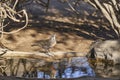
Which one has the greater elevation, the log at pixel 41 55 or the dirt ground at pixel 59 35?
the dirt ground at pixel 59 35

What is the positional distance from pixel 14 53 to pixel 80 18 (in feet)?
16.7

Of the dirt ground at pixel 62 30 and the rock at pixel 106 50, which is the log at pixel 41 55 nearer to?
the rock at pixel 106 50

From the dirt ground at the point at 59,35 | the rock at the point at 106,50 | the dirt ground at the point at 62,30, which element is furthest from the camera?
the dirt ground at the point at 62,30

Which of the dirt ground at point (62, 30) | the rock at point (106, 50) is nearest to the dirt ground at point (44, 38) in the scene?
the dirt ground at point (62, 30)

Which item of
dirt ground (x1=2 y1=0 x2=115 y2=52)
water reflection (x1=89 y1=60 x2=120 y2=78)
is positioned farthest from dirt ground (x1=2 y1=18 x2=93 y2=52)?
water reflection (x1=89 y1=60 x2=120 y2=78)

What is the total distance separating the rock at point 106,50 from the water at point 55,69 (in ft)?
0.81

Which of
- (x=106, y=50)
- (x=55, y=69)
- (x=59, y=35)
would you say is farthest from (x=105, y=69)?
(x=59, y=35)

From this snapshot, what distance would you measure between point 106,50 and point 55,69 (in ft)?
4.60

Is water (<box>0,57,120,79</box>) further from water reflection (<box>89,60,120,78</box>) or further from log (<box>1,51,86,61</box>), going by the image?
log (<box>1,51,86,61</box>)

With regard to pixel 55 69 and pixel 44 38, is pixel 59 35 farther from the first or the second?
pixel 55 69

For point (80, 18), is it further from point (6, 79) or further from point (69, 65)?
point (6, 79)

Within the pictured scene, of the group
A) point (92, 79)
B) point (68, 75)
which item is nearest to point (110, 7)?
point (68, 75)

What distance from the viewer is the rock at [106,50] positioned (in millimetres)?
7781

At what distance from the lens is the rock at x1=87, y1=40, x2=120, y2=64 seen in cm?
778
